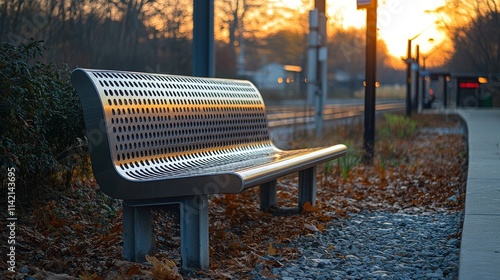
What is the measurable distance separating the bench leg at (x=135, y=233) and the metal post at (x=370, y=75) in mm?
6125

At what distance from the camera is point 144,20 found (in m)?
16.5

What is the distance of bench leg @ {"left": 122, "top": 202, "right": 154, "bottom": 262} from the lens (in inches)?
164

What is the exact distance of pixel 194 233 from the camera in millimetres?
4051

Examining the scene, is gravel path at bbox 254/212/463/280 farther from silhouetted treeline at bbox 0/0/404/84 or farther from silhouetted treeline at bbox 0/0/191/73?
silhouetted treeline at bbox 0/0/404/84

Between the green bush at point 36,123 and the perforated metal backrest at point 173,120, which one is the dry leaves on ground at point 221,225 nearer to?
the green bush at point 36,123

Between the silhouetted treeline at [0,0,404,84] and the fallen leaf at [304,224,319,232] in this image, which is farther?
the silhouetted treeline at [0,0,404,84]

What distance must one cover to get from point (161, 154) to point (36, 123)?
73 centimetres

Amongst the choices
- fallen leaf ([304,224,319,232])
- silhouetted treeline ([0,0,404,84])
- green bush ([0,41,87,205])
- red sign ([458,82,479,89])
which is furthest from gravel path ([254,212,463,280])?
red sign ([458,82,479,89])

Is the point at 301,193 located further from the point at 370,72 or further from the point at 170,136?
the point at 370,72

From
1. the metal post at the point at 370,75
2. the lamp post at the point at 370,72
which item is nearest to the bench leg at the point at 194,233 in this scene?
the lamp post at the point at 370,72

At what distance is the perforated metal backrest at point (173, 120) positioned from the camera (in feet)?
13.5

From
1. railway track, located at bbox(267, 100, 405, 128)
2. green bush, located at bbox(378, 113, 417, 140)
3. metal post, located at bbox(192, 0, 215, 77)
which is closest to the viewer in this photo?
metal post, located at bbox(192, 0, 215, 77)

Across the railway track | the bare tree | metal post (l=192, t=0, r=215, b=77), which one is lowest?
the railway track

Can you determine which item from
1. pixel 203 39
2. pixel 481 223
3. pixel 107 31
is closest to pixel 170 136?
pixel 481 223
